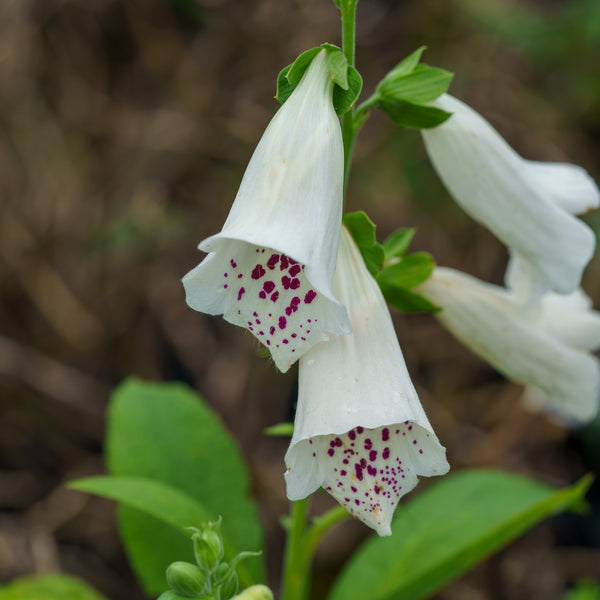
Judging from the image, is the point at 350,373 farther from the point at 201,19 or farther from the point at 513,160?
the point at 201,19

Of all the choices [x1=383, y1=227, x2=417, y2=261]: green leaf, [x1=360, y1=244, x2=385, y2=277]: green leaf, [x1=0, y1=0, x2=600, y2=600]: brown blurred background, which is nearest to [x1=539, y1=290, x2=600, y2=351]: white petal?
[x1=383, y1=227, x2=417, y2=261]: green leaf

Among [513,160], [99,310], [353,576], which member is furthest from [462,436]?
[513,160]

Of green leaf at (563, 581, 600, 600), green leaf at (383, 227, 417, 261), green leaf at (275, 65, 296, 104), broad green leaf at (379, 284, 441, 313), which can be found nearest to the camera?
green leaf at (275, 65, 296, 104)

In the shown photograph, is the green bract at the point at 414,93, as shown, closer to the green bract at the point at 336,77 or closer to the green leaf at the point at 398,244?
the green bract at the point at 336,77

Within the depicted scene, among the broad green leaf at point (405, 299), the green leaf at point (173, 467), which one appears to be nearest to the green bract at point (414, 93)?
the broad green leaf at point (405, 299)

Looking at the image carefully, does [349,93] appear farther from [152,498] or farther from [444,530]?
[444,530]

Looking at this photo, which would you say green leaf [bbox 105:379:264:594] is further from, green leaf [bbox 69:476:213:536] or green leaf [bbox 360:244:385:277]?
green leaf [bbox 360:244:385:277]

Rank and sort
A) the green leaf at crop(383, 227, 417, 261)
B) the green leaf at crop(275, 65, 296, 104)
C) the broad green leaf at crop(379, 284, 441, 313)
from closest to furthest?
the green leaf at crop(275, 65, 296, 104) → the broad green leaf at crop(379, 284, 441, 313) → the green leaf at crop(383, 227, 417, 261)

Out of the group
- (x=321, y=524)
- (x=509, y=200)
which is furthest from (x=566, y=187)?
(x=321, y=524)
